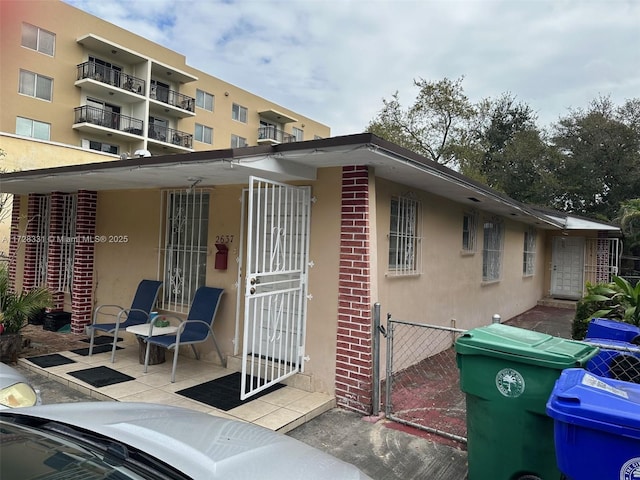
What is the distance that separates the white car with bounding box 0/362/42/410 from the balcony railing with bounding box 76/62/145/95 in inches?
990

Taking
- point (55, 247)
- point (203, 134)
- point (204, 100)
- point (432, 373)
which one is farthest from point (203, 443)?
point (204, 100)

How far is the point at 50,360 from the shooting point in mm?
5461

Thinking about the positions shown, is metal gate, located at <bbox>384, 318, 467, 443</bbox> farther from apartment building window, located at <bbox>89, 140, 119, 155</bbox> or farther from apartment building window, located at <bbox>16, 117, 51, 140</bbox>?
apartment building window, located at <bbox>89, 140, 119, 155</bbox>

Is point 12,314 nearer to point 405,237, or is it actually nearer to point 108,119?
point 405,237

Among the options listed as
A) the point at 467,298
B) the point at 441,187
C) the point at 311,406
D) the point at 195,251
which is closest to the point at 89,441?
the point at 311,406

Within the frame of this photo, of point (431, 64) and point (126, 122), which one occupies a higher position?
point (431, 64)

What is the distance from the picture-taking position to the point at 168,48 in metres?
28.4

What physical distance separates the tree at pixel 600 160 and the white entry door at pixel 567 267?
7.01 meters

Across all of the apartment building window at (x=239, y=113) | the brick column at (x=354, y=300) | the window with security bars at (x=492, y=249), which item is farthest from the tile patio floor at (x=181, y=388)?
the apartment building window at (x=239, y=113)

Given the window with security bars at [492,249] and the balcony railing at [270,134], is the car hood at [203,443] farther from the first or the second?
the balcony railing at [270,134]

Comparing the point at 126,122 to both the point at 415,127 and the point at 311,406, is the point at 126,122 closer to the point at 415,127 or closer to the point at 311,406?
the point at 415,127

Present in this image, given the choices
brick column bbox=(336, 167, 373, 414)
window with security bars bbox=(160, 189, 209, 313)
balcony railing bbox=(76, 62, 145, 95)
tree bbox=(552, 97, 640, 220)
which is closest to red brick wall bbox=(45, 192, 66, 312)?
window with security bars bbox=(160, 189, 209, 313)

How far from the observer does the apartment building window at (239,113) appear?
33.5 m

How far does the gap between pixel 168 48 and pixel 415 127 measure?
1836 centimetres
